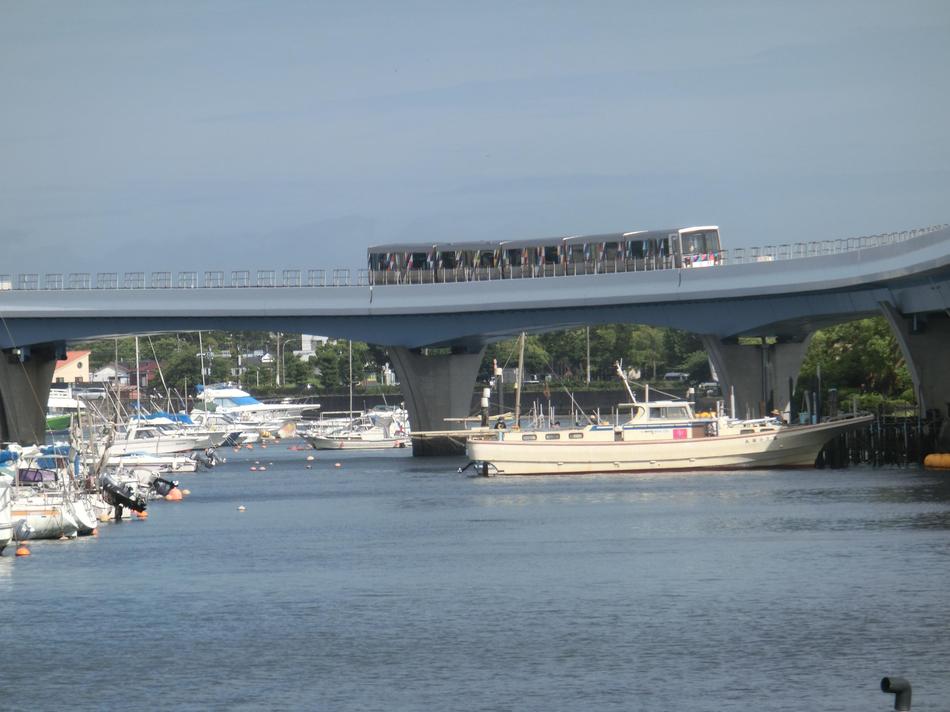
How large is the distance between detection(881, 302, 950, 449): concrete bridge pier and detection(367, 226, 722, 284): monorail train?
1645cm

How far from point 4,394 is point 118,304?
42.9ft

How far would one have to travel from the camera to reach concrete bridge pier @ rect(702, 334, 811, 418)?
108m

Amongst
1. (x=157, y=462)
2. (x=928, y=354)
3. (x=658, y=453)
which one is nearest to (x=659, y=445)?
(x=658, y=453)

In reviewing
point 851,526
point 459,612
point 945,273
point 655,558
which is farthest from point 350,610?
point 945,273

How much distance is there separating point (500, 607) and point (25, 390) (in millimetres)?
85281

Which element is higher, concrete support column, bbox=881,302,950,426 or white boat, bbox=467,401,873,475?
concrete support column, bbox=881,302,950,426

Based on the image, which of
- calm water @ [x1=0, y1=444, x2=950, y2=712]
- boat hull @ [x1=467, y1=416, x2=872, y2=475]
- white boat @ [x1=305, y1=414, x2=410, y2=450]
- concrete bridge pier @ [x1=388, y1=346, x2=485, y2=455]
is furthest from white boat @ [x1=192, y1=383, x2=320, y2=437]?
calm water @ [x1=0, y1=444, x2=950, y2=712]

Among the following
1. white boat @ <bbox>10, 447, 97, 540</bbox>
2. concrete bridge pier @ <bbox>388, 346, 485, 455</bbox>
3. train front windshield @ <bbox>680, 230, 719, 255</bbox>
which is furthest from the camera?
concrete bridge pier @ <bbox>388, 346, 485, 455</bbox>

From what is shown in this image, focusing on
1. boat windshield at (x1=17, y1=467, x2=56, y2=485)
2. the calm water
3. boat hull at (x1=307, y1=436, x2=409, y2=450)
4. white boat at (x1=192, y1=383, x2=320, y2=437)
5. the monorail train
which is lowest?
the calm water

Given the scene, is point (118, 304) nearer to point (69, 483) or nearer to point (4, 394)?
point (4, 394)

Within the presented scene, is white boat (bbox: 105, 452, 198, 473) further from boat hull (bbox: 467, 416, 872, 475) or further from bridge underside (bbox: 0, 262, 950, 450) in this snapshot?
boat hull (bbox: 467, 416, 872, 475)

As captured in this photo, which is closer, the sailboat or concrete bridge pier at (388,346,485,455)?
concrete bridge pier at (388,346,485,455)

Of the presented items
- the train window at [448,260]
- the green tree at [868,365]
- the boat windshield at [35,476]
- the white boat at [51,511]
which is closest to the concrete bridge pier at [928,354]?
the green tree at [868,365]

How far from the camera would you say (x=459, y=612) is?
43344mm
